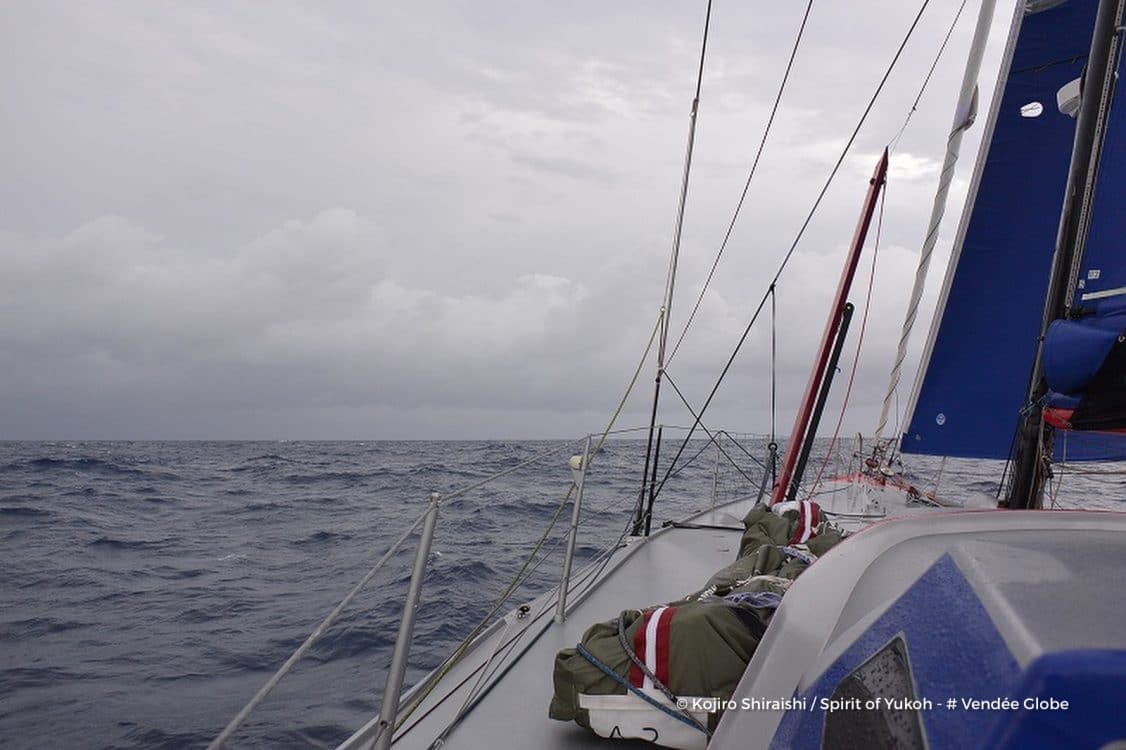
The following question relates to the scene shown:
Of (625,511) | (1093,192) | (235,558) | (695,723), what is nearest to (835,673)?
(695,723)

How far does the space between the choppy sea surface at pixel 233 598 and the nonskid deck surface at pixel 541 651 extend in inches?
27.5

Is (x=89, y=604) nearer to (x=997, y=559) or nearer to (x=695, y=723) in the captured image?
(x=695, y=723)

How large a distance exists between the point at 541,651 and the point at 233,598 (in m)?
4.56

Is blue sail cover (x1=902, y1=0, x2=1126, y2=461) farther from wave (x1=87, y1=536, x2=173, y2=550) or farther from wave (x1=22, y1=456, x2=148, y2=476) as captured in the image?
wave (x1=22, y1=456, x2=148, y2=476)

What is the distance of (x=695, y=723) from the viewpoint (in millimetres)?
1896

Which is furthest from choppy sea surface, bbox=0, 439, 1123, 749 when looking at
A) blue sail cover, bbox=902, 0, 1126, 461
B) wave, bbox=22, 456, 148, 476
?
wave, bbox=22, 456, 148, 476

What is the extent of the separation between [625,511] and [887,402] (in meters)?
4.17

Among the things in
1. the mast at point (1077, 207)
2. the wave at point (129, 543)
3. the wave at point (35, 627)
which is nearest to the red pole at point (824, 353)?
the mast at point (1077, 207)

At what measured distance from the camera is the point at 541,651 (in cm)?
297

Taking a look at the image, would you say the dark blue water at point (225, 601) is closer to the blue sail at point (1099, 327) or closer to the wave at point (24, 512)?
the wave at point (24, 512)

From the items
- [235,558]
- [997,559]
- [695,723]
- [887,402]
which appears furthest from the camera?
[235,558]

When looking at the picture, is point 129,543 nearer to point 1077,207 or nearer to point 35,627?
point 35,627

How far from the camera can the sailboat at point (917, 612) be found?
765 mm

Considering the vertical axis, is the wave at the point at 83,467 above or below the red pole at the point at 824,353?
below
